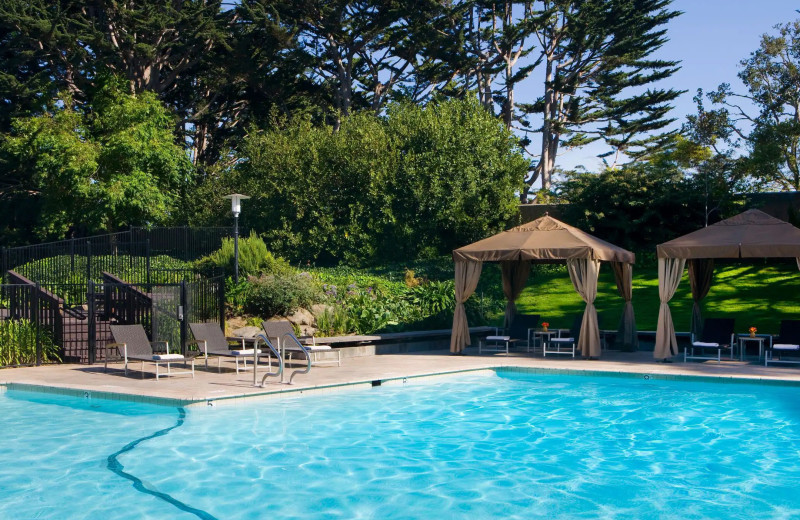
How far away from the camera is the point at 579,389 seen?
46.4 feet

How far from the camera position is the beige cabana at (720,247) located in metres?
15.4

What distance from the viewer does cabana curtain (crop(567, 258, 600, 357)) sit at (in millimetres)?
16609

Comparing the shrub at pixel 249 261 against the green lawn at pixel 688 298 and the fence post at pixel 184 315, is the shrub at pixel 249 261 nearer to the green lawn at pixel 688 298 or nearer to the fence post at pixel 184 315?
the fence post at pixel 184 315

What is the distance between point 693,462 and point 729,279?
16976mm

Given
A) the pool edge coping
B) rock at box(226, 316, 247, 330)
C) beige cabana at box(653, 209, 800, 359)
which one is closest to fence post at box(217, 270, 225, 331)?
rock at box(226, 316, 247, 330)

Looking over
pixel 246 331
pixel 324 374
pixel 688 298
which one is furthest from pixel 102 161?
pixel 688 298

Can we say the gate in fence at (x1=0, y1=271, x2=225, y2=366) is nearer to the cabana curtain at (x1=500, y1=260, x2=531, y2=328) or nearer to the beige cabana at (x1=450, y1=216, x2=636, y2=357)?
the beige cabana at (x1=450, y1=216, x2=636, y2=357)

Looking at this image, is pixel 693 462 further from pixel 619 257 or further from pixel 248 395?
pixel 619 257

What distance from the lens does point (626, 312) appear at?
58.5 ft

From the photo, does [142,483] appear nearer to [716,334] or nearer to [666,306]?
[666,306]

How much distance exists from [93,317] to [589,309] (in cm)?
999

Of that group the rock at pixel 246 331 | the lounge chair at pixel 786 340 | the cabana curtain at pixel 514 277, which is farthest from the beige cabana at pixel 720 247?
the rock at pixel 246 331

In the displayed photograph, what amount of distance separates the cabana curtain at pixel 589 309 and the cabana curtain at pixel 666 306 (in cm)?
122

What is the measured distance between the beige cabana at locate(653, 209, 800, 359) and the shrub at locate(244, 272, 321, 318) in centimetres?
800
